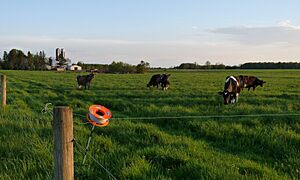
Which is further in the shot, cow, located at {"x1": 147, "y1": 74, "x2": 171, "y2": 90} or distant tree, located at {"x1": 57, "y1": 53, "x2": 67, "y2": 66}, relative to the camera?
distant tree, located at {"x1": 57, "y1": 53, "x2": 67, "y2": 66}

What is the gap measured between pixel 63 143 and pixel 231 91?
13505mm

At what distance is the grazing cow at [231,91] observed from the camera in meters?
15.0

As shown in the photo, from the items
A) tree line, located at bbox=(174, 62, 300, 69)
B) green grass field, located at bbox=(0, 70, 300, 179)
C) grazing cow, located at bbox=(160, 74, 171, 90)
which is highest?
tree line, located at bbox=(174, 62, 300, 69)

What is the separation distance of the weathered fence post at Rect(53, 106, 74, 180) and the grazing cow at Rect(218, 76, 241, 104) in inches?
467

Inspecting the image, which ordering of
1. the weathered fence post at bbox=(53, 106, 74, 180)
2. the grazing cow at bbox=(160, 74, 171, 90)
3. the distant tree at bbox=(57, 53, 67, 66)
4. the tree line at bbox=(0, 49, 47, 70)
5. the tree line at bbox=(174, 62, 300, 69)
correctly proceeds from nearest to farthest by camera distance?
the weathered fence post at bbox=(53, 106, 74, 180), the grazing cow at bbox=(160, 74, 171, 90), the tree line at bbox=(0, 49, 47, 70), the tree line at bbox=(174, 62, 300, 69), the distant tree at bbox=(57, 53, 67, 66)

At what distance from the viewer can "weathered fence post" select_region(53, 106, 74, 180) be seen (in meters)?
3.17

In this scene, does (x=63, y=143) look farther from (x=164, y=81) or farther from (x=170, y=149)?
(x=164, y=81)

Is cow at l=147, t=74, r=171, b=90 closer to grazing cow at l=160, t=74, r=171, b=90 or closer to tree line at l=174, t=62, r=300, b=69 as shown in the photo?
grazing cow at l=160, t=74, r=171, b=90

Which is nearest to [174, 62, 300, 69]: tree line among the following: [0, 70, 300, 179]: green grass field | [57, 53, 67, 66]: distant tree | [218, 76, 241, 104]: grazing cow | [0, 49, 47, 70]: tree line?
[57, 53, 67, 66]: distant tree

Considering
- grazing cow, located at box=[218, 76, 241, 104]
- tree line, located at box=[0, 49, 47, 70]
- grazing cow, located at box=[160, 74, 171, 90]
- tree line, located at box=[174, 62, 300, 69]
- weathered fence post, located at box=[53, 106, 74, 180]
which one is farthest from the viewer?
tree line, located at box=[174, 62, 300, 69]

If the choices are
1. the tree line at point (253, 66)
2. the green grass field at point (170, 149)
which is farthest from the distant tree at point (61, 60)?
the green grass field at point (170, 149)

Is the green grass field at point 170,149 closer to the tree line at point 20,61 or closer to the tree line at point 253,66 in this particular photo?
the tree line at point 20,61

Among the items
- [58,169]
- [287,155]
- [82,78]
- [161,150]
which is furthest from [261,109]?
[82,78]

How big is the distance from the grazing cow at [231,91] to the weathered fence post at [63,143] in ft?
38.9
